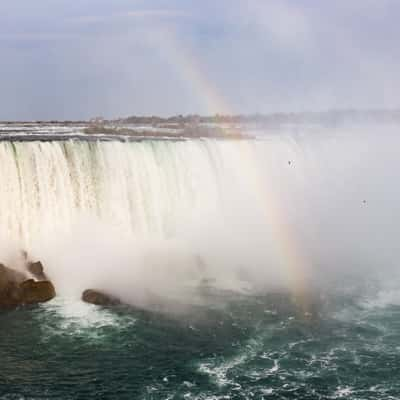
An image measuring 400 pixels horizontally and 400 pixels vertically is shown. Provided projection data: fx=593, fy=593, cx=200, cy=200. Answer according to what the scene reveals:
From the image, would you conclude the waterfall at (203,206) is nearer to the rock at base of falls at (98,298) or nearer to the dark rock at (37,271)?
the dark rock at (37,271)

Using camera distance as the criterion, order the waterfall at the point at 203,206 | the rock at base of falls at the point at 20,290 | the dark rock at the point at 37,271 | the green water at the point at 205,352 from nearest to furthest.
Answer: the green water at the point at 205,352 → the rock at base of falls at the point at 20,290 → the dark rock at the point at 37,271 → the waterfall at the point at 203,206

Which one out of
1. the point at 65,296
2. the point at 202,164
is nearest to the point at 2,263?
the point at 65,296

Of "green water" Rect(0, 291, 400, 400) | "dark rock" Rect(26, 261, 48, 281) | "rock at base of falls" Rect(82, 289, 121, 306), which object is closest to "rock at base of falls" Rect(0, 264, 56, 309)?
Answer: "green water" Rect(0, 291, 400, 400)

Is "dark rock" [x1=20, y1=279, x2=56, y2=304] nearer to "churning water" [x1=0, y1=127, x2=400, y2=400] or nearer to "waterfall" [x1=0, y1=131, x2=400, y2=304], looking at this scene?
"churning water" [x1=0, y1=127, x2=400, y2=400]

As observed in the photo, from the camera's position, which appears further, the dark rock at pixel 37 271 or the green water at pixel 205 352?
the dark rock at pixel 37 271

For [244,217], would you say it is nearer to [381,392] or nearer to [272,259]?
[272,259]

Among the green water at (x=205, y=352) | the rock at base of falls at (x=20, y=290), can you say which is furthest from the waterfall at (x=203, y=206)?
the green water at (x=205, y=352)
